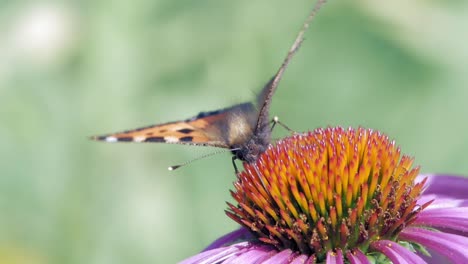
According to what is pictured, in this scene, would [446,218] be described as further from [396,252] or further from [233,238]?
[233,238]

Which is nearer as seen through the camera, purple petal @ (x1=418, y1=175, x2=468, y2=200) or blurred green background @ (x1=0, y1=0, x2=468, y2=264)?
purple petal @ (x1=418, y1=175, x2=468, y2=200)

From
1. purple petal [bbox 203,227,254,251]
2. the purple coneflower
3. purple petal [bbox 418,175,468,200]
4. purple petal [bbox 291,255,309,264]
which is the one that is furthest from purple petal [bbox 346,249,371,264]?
purple petal [bbox 418,175,468,200]

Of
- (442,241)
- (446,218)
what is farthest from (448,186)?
(442,241)

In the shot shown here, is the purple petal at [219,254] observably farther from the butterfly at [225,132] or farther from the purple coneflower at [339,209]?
the butterfly at [225,132]

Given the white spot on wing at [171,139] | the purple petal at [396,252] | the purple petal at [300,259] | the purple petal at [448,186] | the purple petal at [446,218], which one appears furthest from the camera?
the purple petal at [448,186]

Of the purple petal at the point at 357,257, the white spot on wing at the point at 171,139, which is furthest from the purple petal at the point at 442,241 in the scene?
the white spot on wing at the point at 171,139

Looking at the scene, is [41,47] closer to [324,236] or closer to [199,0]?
[199,0]

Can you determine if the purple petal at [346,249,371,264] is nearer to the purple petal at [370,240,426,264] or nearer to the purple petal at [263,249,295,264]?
the purple petal at [370,240,426,264]
